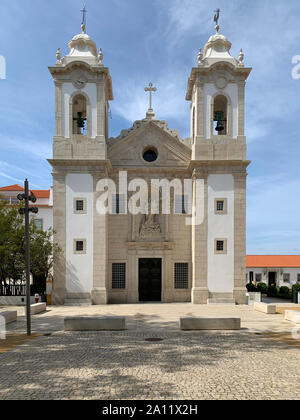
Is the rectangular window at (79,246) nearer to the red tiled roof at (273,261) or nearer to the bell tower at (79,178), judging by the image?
the bell tower at (79,178)

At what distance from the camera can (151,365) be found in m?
9.41

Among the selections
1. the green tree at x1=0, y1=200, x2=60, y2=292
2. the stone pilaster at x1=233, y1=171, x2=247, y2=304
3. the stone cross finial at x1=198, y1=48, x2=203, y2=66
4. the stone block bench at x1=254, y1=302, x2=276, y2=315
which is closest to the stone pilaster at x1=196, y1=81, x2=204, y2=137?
the stone cross finial at x1=198, y1=48, x2=203, y2=66

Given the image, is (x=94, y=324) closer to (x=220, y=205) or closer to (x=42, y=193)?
(x=220, y=205)

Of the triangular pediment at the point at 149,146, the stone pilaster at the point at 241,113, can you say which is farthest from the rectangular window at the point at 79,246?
the stone pilaster at the point at 241,113

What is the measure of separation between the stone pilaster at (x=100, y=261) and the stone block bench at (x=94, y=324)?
909 cm

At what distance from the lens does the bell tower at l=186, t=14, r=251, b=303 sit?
78.3 feet

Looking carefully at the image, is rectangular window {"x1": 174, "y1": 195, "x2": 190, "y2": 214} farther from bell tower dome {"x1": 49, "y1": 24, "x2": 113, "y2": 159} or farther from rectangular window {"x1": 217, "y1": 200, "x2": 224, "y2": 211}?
bell tower dome {"x1": 49, "y1": 24, "x2": 113, "y2": 159}

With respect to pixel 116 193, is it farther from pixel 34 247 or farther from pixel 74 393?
pixel 74 393

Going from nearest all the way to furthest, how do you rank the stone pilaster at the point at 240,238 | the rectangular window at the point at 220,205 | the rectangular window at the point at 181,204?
the stone pilaster at the point at 240,238 → the rectangular window at the point at 220,205 → the rectangular window at the point at 181,204

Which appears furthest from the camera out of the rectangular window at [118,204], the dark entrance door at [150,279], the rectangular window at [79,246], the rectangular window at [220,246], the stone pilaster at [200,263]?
the rectangular window at [118,204]

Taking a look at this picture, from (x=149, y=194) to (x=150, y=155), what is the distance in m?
3.43

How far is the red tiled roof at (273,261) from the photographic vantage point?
5550 cm

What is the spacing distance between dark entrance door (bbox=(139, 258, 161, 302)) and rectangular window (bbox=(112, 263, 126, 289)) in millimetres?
1314
